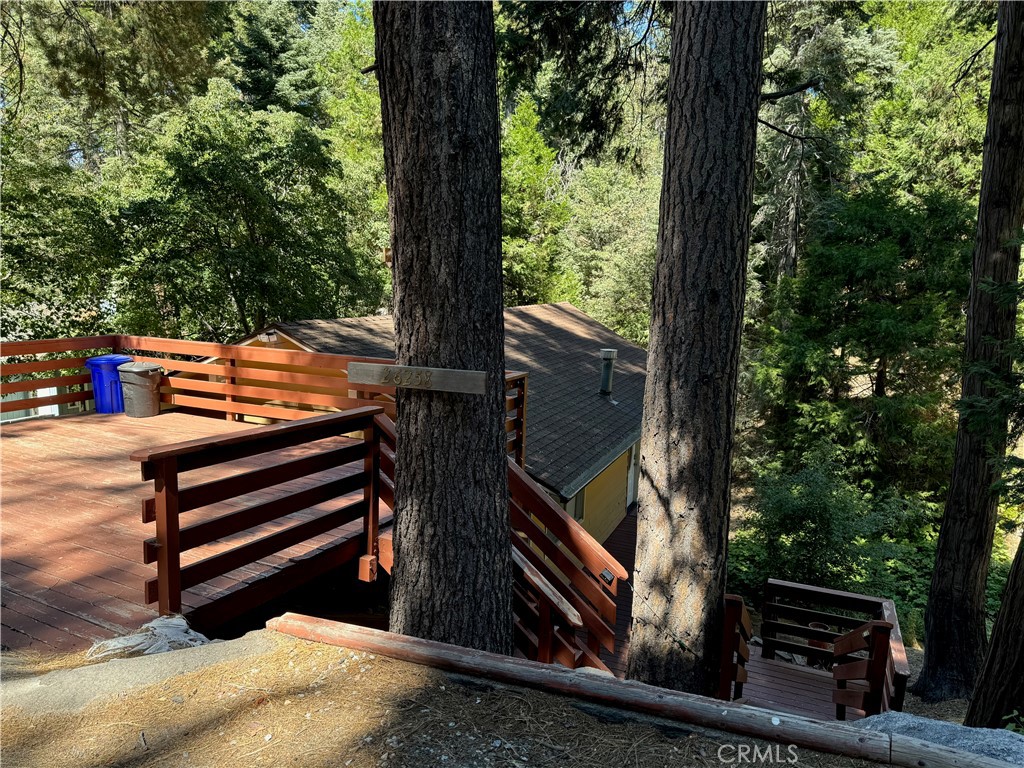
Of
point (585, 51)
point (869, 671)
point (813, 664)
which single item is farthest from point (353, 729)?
point (813, 664)

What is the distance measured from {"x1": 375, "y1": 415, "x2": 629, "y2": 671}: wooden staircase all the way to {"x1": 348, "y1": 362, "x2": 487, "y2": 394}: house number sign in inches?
55.3

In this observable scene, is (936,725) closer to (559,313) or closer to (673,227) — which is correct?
(673,227)

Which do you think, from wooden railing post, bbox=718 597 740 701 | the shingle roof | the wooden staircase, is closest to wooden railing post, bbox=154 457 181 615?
the wooden staircase

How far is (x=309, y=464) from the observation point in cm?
439

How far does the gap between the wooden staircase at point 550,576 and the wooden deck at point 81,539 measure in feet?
3.93

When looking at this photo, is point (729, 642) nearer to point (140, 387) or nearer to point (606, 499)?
point (140, 387)

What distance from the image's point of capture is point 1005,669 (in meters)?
5.12

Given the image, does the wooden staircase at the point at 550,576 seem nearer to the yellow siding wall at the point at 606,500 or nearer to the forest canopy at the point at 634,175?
the forest canopy at the point at 634,175

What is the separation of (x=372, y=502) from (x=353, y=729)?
8.18 feet

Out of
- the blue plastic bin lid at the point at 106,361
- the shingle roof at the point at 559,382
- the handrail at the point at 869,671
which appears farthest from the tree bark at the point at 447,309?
the blue plastic bin lid at the point at 106,361

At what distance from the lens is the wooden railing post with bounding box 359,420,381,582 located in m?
4.95

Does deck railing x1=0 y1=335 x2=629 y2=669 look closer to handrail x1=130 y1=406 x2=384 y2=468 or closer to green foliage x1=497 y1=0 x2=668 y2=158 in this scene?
handrail x1=130 y1=406 x2=384 y2=468

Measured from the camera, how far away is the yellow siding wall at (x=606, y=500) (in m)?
13.2

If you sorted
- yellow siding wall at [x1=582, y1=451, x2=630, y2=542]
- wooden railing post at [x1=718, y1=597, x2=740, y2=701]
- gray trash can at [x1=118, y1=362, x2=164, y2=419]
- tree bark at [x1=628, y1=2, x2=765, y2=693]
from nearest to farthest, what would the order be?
tree bark at [x1=628, y1=2, x2=765, y2=693], wooden railing post at [x1=718, y1=597, x2=740, y2=701], gray trash can at [x1=118, y1=362, x2=164, y2=419], yellow siding wall at [x1=582, y1=451, x2=630, y2=542]
